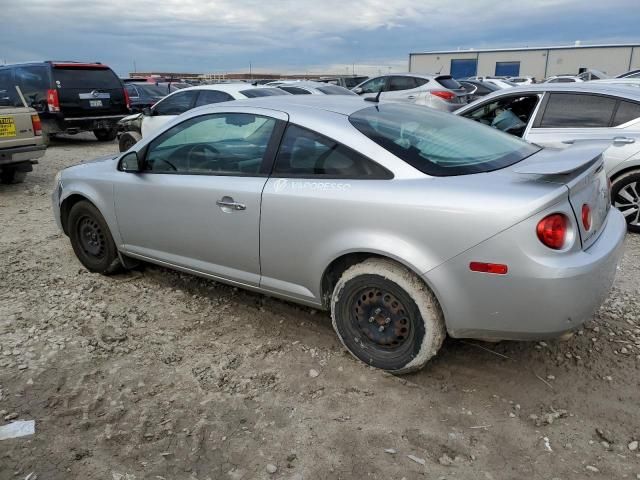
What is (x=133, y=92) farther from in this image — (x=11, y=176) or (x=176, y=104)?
(x=11, y=176)

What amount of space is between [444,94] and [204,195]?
1101cm

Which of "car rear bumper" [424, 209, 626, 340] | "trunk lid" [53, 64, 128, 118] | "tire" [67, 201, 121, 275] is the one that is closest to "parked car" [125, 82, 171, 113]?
"trunk lid" [53, 64, 128, 118]

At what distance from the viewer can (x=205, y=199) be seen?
139 inches

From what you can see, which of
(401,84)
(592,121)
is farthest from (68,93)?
(592,121)

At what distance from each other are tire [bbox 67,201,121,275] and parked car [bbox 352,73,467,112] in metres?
9.37

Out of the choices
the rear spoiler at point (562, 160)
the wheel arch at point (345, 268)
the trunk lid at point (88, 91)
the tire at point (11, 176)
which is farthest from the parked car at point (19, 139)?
the rear spoiler at point (562, 160)

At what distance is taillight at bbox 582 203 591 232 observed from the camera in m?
2.69

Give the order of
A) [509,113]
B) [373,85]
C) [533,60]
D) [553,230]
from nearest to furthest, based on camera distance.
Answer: [553,230] → [509,113] → [373,85] → [533,60]

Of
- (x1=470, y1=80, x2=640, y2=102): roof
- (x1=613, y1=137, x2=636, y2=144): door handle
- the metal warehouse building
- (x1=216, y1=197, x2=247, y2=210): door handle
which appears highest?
the metal warehouse building

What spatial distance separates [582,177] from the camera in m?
2.75

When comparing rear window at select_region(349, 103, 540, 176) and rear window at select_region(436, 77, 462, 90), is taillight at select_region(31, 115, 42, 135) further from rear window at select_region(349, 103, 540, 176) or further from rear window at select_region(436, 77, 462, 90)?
rear window at select_region(436, 77, 462, 90)

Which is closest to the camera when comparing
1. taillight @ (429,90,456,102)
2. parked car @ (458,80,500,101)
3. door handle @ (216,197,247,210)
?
door handle @ (216,197,247,210)

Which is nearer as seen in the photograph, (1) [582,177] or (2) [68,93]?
(1) [582,177]

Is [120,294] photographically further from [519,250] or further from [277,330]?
[519,250]
